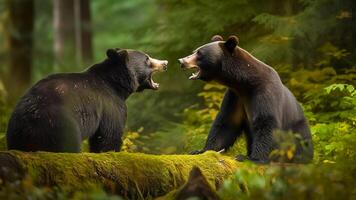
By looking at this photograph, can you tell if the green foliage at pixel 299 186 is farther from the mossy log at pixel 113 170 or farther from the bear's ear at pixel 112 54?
the bear's ear at pixel 112 54

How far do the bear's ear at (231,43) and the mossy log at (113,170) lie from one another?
5.96 feet

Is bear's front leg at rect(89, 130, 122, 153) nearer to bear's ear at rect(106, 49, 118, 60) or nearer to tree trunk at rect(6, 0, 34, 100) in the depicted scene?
bear's ear at rect(106, 49, 118, 60)

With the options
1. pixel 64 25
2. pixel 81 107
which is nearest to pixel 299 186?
pixel 81 107

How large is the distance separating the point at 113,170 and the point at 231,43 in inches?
116

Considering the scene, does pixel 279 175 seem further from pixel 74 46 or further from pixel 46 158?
pixel 74 46

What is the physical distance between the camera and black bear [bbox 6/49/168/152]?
24.8 ft

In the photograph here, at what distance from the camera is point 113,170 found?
22.1 ft

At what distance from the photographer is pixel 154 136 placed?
41.3ft

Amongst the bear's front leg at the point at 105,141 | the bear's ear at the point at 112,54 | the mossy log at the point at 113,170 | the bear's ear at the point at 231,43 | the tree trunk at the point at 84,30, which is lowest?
the tree trunk at the point at 84,30

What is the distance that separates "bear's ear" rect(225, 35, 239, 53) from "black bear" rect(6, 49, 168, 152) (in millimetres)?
1251

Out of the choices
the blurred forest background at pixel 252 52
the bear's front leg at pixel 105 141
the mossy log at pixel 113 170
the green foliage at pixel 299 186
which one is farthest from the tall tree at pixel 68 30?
the green foliage at pixel 299 186

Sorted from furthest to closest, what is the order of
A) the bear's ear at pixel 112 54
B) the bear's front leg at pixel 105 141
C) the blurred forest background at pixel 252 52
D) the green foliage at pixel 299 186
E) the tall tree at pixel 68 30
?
1. the tall tree at pixel 68 30
2. the blurred forest background at pixel 252 52
3. the bear's ear at pixel 112 54
4. the bear's front leg at pixel 105 141
5. the green foliage at pixel 299 186

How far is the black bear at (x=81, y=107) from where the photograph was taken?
24.8 feet

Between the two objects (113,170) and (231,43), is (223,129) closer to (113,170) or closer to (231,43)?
(231,43)
